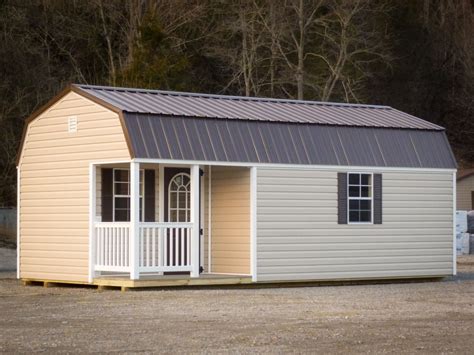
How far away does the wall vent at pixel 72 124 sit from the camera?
72.8ft

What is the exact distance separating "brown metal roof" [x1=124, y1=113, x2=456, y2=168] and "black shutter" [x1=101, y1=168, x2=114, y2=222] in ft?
6.49

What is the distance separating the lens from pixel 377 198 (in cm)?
2373

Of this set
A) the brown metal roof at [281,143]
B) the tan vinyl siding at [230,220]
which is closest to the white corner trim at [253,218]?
the tan vinyl siding at [230,220]

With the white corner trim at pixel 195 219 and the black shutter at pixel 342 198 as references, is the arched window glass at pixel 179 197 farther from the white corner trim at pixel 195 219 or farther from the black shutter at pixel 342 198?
the black shutter at pixel 342 198

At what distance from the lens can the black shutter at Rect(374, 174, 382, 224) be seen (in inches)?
933

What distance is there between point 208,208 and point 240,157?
6.06 ft

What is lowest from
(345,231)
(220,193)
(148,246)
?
(148,246)

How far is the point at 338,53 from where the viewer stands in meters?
47.8

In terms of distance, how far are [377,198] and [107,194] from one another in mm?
5312

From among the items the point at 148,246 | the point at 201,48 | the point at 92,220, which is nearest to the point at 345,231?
the point at 148,246

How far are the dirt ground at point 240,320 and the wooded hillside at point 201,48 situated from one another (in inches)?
757

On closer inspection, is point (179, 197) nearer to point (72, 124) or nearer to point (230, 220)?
point (230, 220)

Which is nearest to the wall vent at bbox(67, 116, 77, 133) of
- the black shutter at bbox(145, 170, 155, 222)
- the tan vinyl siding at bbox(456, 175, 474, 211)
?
the black shutter at bbox(145, 170, 155, 222)

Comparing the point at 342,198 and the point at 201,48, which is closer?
the point at 342,198
